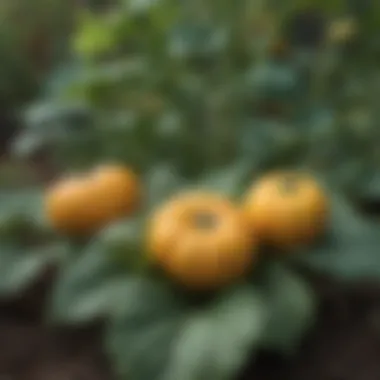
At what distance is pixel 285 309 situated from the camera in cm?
99

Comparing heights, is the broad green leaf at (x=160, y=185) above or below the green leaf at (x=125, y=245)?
above

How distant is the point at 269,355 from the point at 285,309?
0.08 metres

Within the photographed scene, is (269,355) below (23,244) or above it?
below

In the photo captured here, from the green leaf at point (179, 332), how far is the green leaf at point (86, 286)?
0.09 feet

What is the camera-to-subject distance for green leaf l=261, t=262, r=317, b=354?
969 millimetres

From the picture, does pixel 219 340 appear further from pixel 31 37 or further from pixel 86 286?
pixel 31 37

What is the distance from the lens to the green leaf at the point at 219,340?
917mm

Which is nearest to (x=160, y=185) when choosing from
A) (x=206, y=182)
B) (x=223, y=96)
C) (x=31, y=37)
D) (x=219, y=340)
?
(x=206, y=182)

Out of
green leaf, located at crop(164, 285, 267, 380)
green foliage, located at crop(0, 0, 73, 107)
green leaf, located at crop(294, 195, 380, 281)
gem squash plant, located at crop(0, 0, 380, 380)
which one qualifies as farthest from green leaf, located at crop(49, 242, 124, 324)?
green foliage, located at crop(0, 0, 73, 107)

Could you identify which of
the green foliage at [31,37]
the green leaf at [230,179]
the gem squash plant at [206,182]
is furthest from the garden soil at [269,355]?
the green foliage at [31,37]

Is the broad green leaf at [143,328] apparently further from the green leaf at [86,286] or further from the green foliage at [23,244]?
the green foliage at [23,244]

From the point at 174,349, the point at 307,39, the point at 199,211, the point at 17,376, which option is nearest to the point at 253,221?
the point at 199,211

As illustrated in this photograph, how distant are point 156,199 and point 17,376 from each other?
0.28 metres

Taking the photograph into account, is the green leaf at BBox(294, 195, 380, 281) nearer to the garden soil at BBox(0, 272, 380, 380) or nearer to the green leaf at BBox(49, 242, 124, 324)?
the garden soil at BBox(0, 272, 380, 380)
